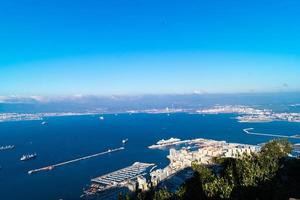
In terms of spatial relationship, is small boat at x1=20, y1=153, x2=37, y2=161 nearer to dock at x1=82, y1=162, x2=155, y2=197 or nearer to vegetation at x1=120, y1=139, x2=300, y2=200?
dock at x1=82, y1=162, x2=155, y2=197

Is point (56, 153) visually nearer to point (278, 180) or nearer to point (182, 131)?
point (182, 131)

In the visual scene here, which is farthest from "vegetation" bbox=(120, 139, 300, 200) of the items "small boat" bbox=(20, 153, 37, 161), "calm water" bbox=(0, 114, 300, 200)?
"small boat" bbox=(20, 153, 37, 161)

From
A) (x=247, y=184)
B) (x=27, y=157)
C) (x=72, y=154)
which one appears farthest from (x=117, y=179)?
(x=27, y=157)

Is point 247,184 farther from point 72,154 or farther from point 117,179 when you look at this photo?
point 72,154

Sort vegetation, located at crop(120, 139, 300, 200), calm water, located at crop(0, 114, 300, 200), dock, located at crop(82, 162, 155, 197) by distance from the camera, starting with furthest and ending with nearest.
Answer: calm water, located at crop(0, 114, 300, 200), dock, located at crop(82, 162, 155, 197), vegetation, located at crop(120, 139, 300, 200)

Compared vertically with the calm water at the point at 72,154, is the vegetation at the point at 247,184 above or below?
above

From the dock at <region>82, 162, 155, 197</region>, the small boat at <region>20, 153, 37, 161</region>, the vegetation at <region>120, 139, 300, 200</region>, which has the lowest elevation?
the dock at <region>82, 162, 155, 197</region>

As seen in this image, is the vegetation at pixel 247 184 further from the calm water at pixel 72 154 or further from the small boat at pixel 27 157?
the small boat at pixel 27 157

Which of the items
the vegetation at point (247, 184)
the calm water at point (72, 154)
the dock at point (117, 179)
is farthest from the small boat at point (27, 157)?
the vegetation at point (247, 184)

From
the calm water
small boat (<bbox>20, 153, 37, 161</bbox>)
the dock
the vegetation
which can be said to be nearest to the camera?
the vegetation
